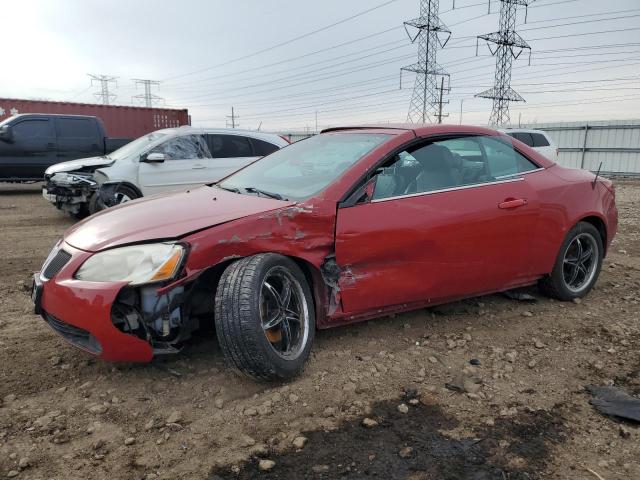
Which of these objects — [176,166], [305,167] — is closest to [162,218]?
[305,167]

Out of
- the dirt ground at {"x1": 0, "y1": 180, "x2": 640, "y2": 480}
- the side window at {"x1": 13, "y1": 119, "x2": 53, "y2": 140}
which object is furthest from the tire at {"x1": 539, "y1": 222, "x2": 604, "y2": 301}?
the side window at {"x1": 13, "y1": 119, "x2": 53, "y2": 140}

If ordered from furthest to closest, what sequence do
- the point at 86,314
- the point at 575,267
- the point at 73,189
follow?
1. the point at 73,189
2. the point at 575,267
3. the point at 86,314

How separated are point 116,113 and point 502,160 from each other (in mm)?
17040

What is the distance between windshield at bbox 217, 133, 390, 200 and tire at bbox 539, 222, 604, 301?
1967mm

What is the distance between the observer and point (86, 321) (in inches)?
107

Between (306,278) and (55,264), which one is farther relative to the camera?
(306,278)

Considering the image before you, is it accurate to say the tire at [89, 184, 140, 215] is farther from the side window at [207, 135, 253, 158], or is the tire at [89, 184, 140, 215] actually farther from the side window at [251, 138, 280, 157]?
the side window at [251, 138, 280, 157]

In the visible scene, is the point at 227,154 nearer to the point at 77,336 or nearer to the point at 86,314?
the point at 77,336

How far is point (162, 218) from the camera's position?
3078 mm

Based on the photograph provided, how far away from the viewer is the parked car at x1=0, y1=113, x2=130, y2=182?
12.3m

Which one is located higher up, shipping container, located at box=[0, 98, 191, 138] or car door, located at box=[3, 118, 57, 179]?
shipping container, located at box=[0, 98, 191, 138]

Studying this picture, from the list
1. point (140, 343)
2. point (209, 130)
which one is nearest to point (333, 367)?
point (140, 343)

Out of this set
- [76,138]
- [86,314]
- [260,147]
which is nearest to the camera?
[86,314]

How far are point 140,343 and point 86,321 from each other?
1.01 feet
